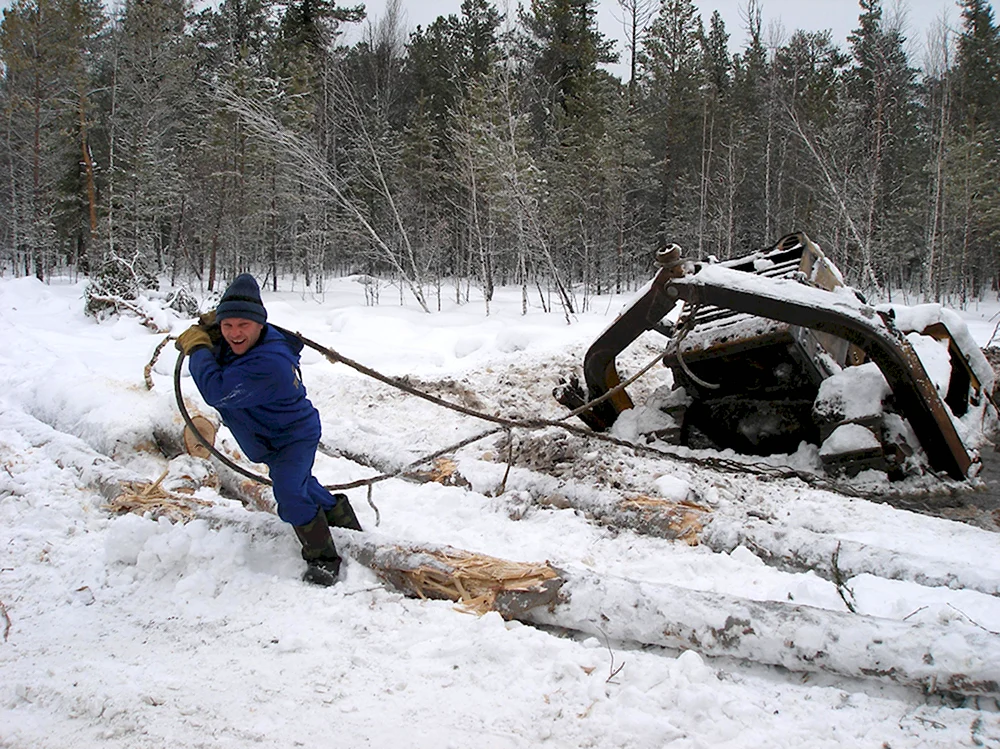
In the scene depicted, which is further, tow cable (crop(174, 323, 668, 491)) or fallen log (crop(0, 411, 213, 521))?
fallen log (crop(0, 411, 213, 521))

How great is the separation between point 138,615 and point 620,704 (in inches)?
85.3

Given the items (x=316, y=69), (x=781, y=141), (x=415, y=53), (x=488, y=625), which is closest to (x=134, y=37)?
(x=316, y=69)

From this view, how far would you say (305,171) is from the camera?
17.1 meters

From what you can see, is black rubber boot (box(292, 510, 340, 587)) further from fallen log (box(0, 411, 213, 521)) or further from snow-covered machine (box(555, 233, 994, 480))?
snow-covered machine (box(555, 233, 994, 480))

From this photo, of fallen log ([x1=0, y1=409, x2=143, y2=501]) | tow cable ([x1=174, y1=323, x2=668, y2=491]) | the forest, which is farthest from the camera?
the forest

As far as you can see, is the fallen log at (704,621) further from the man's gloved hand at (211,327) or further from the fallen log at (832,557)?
the man's gloved hand at (211,327)

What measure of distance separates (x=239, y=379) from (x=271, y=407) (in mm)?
249

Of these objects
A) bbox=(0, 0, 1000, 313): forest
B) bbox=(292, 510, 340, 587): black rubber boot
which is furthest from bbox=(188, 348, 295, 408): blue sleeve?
bbox=(0, 0, 1000, 313): forest

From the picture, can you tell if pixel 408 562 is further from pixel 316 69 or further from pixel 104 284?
pixel 316 69

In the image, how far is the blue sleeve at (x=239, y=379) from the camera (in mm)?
2977

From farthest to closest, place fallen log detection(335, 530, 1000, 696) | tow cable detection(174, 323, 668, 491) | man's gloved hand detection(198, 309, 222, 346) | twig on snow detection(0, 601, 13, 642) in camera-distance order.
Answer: tow cable detection(174, 323, 668, 491) < man's gloved hand detection(198, 309, 222, 346) < twig on snow detection(0, 601, 13, 642) < fallen log detection(335, 530, 1000, 696)

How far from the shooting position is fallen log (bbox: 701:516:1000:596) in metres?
3.10

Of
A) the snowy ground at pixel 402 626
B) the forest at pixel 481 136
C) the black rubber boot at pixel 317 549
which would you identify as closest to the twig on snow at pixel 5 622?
the snowy ground at pixel 402 626

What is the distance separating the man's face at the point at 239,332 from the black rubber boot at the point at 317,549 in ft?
3.04
